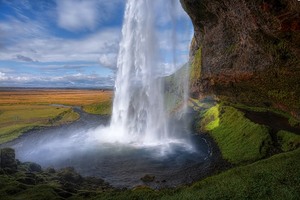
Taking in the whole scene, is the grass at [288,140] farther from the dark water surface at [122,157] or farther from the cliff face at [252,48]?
the dark water surface at [122,157]

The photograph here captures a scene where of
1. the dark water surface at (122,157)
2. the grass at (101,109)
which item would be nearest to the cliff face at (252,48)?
the dark water surface at (122,157)

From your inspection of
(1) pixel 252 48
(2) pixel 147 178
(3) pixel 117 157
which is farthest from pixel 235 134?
(3) pixel 117 157

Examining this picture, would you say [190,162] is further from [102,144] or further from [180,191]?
[102,144]

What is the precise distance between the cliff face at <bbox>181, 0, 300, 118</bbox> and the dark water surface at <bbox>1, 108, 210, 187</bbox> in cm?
1226

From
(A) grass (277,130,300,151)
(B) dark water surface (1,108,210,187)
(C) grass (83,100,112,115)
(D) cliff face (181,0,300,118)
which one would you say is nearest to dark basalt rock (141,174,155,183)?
(B) dark water surface (1,108,210,187)

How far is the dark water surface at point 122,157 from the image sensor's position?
29422 millimetres

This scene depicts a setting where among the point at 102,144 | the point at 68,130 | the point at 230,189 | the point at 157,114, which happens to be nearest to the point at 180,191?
the point at 230,189

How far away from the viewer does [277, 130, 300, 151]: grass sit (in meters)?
29.5

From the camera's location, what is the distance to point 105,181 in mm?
28234

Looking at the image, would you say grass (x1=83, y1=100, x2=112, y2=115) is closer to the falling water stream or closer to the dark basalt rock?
the falling water stream

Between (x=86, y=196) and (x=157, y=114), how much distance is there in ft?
95.4

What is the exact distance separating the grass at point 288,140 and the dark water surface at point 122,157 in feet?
30.8

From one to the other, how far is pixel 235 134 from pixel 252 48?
44.7ft

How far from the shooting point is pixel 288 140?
102 feet
